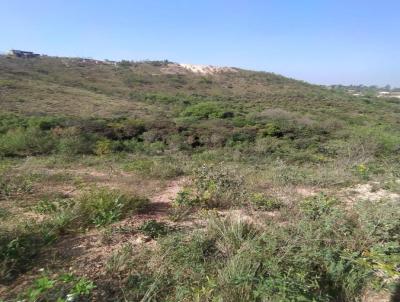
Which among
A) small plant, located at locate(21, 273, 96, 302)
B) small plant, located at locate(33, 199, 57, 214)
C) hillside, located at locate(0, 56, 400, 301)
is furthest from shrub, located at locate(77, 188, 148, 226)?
small plant, located at locate(21, 273, 96, 302)

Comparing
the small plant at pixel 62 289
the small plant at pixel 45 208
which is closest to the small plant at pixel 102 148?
the small plant at pixel 45 208

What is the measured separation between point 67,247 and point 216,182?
220 cm

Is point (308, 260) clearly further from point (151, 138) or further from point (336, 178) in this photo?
point (151, 138)

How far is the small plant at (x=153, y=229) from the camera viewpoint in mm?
3271

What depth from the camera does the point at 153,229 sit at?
3.33 metres

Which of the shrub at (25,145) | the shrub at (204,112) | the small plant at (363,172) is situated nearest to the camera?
the small plant at (363,172)

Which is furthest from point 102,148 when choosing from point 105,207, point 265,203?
point 265,203

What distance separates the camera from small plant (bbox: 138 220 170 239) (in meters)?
3.27

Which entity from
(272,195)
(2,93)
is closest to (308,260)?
(272,195)

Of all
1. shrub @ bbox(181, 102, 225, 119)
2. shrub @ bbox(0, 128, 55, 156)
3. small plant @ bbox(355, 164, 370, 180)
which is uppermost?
small plant @ bbox(355, 164, 370, 180)

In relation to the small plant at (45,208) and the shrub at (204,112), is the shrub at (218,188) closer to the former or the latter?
the small plant at (45,208)

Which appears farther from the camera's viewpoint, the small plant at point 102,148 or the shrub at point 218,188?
the small plant at point 102,148

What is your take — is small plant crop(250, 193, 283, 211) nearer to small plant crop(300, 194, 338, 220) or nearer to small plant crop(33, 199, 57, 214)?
small plant crop(300, 194, 338, 220)

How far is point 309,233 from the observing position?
307 centimetres
